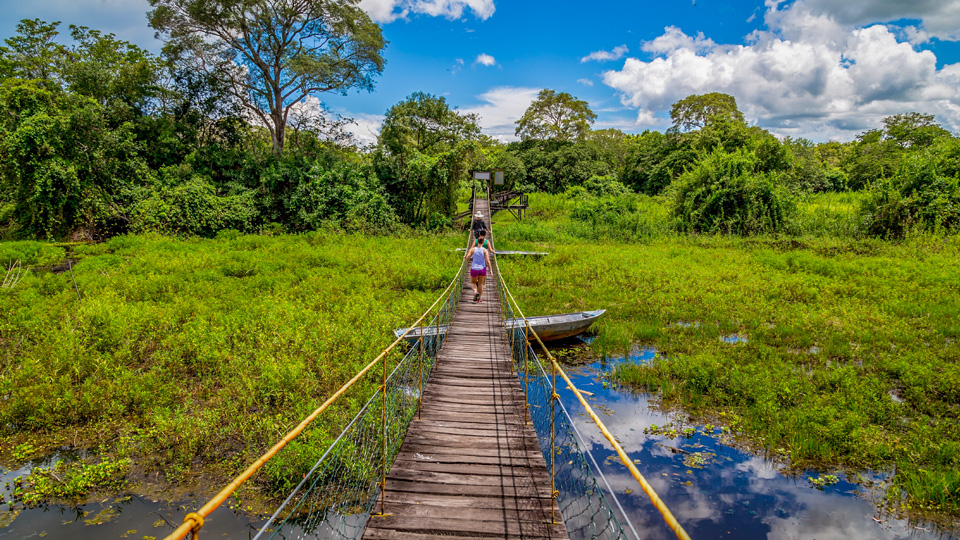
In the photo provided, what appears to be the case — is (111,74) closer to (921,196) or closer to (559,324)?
(559,324)

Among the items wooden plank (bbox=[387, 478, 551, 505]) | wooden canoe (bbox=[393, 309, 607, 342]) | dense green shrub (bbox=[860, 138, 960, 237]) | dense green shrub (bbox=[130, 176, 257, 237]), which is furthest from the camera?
dense green shrub (bbox=[130, 176, 257, 237])

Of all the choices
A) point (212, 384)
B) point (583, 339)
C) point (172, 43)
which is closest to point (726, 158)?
point (583, 339)

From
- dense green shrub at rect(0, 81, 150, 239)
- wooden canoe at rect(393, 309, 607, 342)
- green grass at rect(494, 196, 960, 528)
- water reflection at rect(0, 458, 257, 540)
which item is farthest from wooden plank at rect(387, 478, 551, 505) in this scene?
dense green shrub at rect(0, 81, 150, 239)

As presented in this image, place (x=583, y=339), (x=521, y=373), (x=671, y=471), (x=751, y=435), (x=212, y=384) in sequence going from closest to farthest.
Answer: (x=671, y=471) < (x=751, y=435) < (x=212, y=384) < (x=521, y=373) < (x=583, y=339)

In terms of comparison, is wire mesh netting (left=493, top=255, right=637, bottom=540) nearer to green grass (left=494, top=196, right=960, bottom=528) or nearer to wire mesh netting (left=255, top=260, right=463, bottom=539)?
wire mesh netting (left=255, top=260, right=463, bottom=539)

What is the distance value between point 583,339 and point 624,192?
76.7 feet

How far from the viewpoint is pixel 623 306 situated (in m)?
11.3

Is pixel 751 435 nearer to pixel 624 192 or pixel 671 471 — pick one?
pixel 671 471

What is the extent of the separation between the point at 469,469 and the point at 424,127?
2349 centimetres

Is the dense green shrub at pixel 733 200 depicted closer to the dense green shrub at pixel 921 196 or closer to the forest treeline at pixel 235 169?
the forest treeline at pixel 235 169

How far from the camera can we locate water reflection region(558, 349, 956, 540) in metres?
4.51

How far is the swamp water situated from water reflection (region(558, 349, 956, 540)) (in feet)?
0.04

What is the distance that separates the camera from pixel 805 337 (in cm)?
879

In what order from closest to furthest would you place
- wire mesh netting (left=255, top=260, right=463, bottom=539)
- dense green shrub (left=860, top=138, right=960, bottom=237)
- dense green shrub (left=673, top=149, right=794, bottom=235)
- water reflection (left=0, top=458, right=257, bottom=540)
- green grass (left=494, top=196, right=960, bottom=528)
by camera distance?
wire mesh netting (left=255, top=260, right=463, bottom=539), water reflection (left=0, top=458, right=257, bottom=540), green grass (left=494, top=196, right=960, bottom=528), dense green shrub (left=860, top=138, right=960, bottom=237), dense green shrub (left=673, top=149, right=794, bottom=235)
